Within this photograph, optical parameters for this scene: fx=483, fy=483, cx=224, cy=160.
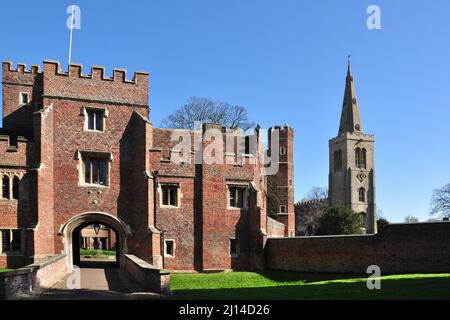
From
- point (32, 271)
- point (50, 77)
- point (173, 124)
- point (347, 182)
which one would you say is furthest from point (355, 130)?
point (32, 271)

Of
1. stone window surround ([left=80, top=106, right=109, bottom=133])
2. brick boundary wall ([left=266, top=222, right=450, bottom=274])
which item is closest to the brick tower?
brick boundary wall ([left=266, top=222, right=450, bottom=274])

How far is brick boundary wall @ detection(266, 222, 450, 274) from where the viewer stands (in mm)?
21375

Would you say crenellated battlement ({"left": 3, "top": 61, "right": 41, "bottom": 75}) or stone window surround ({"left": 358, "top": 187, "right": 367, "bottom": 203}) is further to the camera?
stone window surround ({"left": 358, "top": 187, "right": 367, "bottom": 203})

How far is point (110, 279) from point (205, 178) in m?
8.56

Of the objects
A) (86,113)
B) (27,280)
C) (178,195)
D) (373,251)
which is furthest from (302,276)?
(27,280)

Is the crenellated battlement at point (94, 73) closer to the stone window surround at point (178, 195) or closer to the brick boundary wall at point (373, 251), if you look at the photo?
the stone window surround at point (178, 195)

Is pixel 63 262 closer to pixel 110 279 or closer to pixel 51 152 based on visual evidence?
pixel 110 279

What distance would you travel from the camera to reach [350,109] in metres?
79.6

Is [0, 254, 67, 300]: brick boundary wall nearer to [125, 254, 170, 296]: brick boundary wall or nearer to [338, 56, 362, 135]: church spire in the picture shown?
[125, 254, 170, 296]: brick boundary wall

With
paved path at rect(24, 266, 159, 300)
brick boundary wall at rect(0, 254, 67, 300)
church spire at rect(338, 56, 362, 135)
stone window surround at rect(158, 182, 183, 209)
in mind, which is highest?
church spire at rect(338, 56, 362, 135)

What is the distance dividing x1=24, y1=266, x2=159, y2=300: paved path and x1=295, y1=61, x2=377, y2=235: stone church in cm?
5831

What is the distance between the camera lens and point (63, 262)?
2169 cm

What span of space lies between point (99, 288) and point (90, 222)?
26.7ft

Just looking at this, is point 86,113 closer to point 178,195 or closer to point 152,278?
point 178,195
